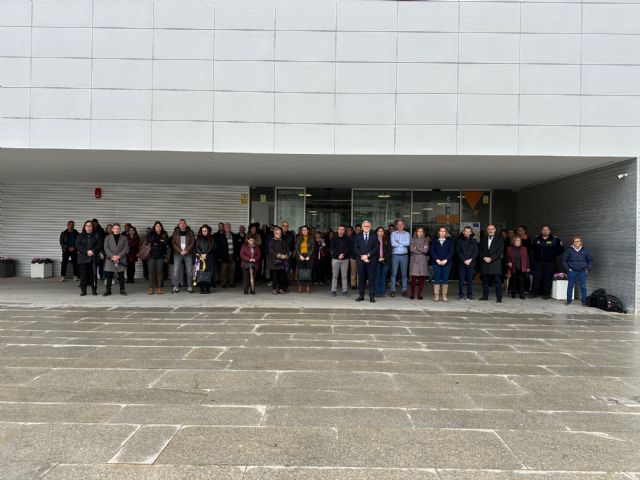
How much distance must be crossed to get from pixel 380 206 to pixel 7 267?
12.0 metres

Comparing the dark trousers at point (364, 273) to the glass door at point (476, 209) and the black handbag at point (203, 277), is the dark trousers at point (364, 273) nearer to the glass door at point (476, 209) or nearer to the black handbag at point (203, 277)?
the black handbag at point (203, 277)

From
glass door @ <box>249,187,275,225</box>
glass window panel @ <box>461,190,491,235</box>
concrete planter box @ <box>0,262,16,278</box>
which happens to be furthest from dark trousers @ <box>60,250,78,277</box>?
glass window panel @ <box>461,190,491,235</box>

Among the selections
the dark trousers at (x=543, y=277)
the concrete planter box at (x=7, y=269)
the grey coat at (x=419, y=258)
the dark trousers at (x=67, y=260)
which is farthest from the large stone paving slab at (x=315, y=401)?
the concrete planter box at (x=7, y=269)

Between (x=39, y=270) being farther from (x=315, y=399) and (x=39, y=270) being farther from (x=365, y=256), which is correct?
(x=315, y=399)

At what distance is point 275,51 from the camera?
10719 mm

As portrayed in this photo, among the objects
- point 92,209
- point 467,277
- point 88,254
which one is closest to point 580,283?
point 467,277

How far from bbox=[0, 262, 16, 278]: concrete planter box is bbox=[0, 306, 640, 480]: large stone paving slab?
8.76m

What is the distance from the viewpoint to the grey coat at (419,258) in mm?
11906

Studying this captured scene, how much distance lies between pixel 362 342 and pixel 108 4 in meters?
8.86

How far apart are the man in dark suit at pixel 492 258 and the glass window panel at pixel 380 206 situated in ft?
15.4

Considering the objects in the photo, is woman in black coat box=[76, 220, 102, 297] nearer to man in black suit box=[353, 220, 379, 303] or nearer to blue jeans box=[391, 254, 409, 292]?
man in black suit box=[353, 220, 379, 303]

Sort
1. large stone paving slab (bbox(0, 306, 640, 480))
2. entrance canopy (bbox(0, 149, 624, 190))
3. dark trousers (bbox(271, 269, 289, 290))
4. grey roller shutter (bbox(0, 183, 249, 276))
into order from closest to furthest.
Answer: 1. large stone paving slab (bbox(0, 306, 640, 480))
2. entrance canopy (bbox(0, 149, 624, 190))
3. dark trousers (bbox(271, 269, 289, 290))
4. grey roller shutter (bbox(0, 183, 249, 276))

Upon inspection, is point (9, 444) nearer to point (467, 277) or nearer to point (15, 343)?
point (15, 343)

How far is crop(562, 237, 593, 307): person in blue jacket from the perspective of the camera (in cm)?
1122
